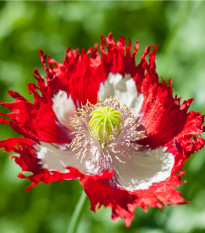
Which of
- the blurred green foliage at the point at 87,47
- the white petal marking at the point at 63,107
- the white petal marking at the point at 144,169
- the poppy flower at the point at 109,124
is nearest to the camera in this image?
the poppy flower at the point at 109,124

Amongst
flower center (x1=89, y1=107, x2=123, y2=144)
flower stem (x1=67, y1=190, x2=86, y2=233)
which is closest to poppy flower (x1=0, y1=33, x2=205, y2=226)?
flower center (x1=89, y1=107, x2=123, y2=144)

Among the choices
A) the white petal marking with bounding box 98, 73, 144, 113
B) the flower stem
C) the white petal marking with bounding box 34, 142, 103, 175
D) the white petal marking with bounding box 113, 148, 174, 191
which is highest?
the white petal marking with bounding box 98, 73, 144, 113

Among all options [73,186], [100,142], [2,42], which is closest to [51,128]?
[100,142]

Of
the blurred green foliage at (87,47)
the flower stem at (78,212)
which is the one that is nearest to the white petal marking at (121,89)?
the blurred green foliage at (87,47)

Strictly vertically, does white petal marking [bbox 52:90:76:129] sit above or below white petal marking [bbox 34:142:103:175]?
above

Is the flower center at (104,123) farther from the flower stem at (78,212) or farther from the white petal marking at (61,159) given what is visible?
the flower stem at (78,212)

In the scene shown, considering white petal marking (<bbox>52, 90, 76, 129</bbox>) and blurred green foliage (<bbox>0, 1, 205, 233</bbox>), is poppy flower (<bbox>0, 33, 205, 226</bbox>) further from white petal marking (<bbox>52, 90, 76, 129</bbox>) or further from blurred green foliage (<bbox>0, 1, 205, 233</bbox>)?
blurred green foliage (<bbox>0, 1, 205, 233</bbox>)

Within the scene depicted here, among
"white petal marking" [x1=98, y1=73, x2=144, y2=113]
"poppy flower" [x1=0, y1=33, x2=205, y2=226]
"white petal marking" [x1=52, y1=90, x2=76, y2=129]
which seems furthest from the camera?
"white petal marking" [x1=98, y1=73, x2=144, y2=113]
